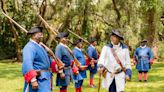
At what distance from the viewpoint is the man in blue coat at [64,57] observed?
10.2m

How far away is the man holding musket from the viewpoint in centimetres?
900

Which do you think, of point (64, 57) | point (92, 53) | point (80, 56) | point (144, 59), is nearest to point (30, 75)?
point (64, 57)

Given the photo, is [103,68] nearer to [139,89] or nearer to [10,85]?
[139,89]

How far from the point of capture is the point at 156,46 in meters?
31.0

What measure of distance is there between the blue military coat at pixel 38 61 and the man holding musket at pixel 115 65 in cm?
161

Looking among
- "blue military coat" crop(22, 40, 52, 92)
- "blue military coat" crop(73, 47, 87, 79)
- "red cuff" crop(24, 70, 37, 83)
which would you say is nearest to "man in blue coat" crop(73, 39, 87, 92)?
"blue military coat" crop(73, 47, 87, 79)

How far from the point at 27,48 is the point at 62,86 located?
3.18 m

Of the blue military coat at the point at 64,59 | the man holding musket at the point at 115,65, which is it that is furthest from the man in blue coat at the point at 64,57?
the man holding musket at the point at 115,65

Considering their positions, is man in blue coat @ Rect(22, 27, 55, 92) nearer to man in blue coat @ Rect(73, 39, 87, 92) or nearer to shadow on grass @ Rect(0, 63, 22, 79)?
man in blue coat @ Rect(73, 39, 87, 92)

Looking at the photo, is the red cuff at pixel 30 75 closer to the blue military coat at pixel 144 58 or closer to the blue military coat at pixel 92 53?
the blue military coat at pixel 92 53

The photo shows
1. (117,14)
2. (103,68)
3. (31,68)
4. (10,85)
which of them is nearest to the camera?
(31,68)

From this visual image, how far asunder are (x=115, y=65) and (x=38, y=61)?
207 centimetres

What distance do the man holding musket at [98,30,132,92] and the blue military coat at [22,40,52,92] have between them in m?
1.61

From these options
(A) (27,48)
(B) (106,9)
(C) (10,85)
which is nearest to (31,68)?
(A) (27,48)
